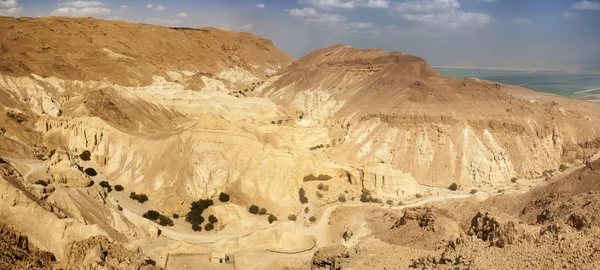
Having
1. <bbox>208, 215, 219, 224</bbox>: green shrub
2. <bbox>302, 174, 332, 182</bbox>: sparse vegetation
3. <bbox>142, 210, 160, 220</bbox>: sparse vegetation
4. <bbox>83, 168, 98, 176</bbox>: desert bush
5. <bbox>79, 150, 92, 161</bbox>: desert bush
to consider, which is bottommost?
<bbox>208, 215, 219, 224</bbox>: green shrub

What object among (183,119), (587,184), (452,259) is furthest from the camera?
(183,119)

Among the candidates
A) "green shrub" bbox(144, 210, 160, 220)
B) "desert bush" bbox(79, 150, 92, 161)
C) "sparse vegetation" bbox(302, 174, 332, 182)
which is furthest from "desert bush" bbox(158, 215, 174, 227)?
"desert bush" bbox(79, 150, 92, 161)

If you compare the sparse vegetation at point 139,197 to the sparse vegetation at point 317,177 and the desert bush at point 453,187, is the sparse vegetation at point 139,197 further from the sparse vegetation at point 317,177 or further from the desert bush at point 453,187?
the desert bush at point 453,187

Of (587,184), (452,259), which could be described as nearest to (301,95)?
(587,184)

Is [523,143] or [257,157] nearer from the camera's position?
[257,157]

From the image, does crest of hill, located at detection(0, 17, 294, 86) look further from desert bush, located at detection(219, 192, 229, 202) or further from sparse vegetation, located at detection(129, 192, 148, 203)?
desert bush, located at detection(219, 192, 229, 202)

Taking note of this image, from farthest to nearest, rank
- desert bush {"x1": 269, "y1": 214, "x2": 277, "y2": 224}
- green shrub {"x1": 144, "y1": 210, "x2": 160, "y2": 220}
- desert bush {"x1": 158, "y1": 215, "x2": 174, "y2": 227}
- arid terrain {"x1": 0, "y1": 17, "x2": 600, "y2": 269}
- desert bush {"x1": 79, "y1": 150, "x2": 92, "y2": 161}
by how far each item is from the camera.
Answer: desert bush {"x1": 79, "y1": 150, "x2": 92, "y2": 161}
desert bush {"x1": 269, "y1": 214, "x2": 277, "y2": 224}
green shrub {"x1": 144, "y1": 210, "x2": 160, "y2": 220}
desert bush {"x1": 158, "y1": 215, "x2": 174, "y2": 227}
arid terrain {"x1": 0, "y1": 17, "x2": 600, "y2": 269}

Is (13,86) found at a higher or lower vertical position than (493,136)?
higher

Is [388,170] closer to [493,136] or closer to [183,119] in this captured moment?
[493,136]
